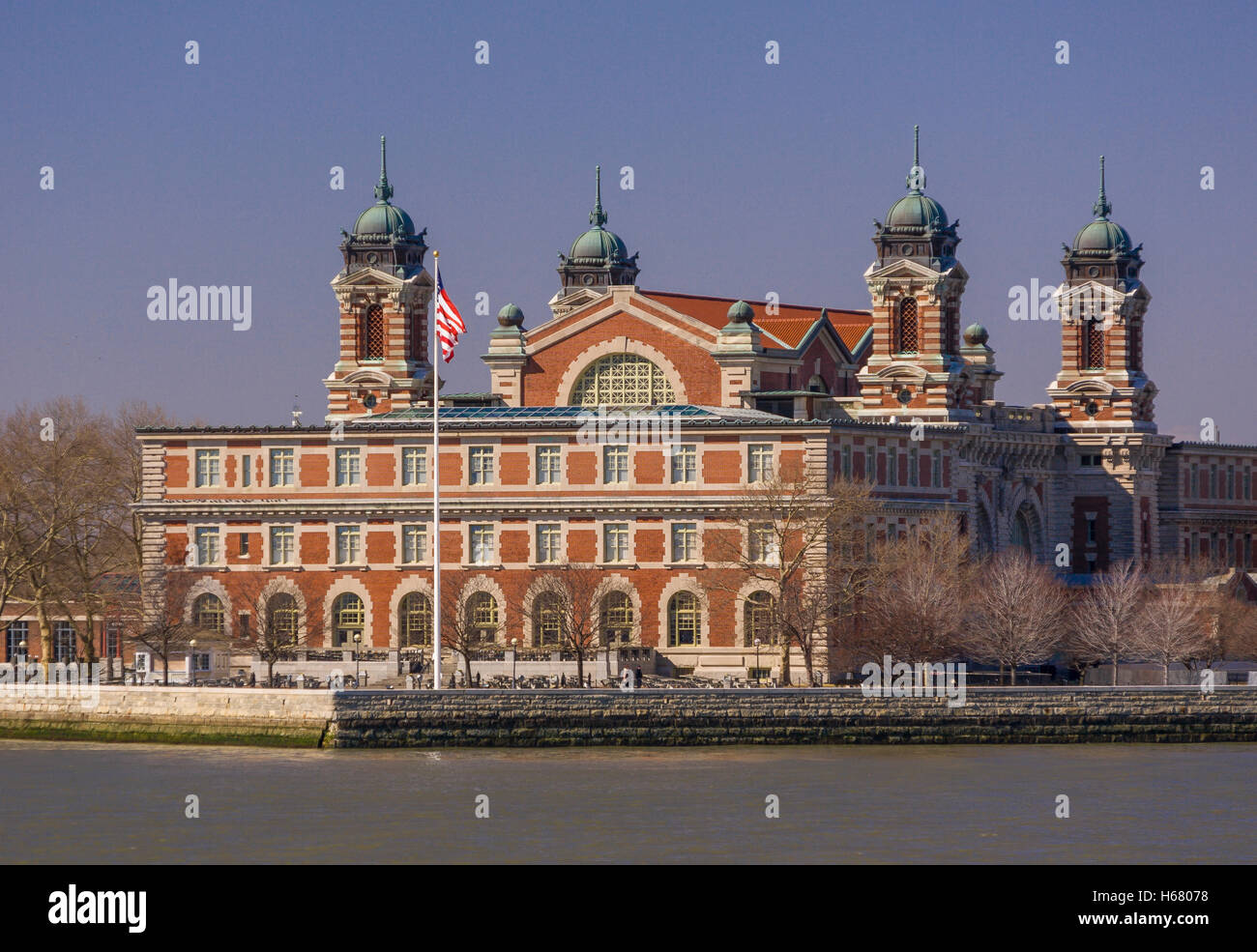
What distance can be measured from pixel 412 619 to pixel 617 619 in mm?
6923

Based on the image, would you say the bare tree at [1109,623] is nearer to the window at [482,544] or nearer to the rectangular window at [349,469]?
the window at [482,544]

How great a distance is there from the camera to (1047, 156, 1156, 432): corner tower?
126438 millimetres

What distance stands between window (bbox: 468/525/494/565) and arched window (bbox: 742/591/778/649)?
8901 millimetres

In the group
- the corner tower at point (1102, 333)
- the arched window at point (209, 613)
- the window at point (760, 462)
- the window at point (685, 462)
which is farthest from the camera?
the corner tower at point (1102, 333)

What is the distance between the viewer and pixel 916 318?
115562 mm

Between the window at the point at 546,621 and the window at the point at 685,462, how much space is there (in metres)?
5.97

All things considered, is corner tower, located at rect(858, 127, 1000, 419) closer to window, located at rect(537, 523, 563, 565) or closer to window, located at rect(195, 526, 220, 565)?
window, located at rect(537, 523, 563, 565)

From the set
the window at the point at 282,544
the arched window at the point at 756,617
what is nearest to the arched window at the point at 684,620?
the arched window at the point at 756,617

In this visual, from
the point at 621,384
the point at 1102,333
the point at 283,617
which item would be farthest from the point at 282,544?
the point at 1102,333

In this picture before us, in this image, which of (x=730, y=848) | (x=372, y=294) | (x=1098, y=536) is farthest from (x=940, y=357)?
(x=730, y=848)

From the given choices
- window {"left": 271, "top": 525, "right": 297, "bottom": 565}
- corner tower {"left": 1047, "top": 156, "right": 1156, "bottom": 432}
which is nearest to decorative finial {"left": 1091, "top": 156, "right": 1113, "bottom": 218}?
corner tower {"left": 1047, "top": 156, "right": 1156, "bottom": 432}

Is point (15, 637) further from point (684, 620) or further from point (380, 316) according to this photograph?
point (684, 620)

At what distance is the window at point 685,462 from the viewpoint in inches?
3711
